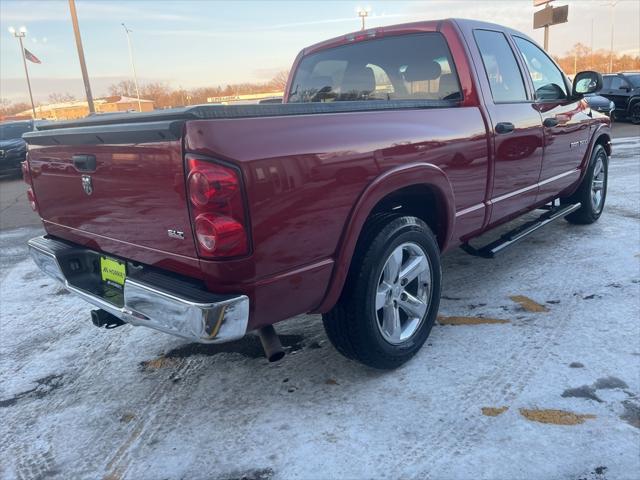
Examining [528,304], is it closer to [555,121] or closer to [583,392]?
[583,392]

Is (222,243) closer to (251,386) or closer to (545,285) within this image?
(251,386)

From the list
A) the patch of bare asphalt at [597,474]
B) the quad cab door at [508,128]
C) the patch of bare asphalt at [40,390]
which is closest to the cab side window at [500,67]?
the quad cab door at [508,128]

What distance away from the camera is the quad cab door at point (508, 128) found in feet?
11.6

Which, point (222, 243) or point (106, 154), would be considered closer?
point (222, 243)

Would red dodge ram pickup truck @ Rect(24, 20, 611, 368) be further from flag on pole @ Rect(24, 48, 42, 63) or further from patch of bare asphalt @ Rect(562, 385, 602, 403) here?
flag on pole @ Rect(24, 48, 42, 63)

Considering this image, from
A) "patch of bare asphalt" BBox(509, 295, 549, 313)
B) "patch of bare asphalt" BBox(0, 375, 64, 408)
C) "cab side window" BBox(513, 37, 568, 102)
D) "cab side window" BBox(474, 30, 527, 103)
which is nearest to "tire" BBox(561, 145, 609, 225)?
"cab side window" BBox(513, 37, 568, 102)

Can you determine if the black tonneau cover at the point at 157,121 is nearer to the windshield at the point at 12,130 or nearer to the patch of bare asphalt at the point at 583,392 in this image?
the patch of bare asphalt at the point at 583,392

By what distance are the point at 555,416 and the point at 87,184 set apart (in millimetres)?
2488

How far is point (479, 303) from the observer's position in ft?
12.3

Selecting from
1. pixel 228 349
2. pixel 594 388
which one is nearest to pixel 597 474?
pixel 594 388

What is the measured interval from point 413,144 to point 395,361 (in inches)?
46.6

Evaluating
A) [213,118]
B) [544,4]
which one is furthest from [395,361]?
[544,4]

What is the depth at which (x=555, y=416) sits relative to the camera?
2.43 meters

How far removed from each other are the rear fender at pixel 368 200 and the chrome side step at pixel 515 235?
930mm
